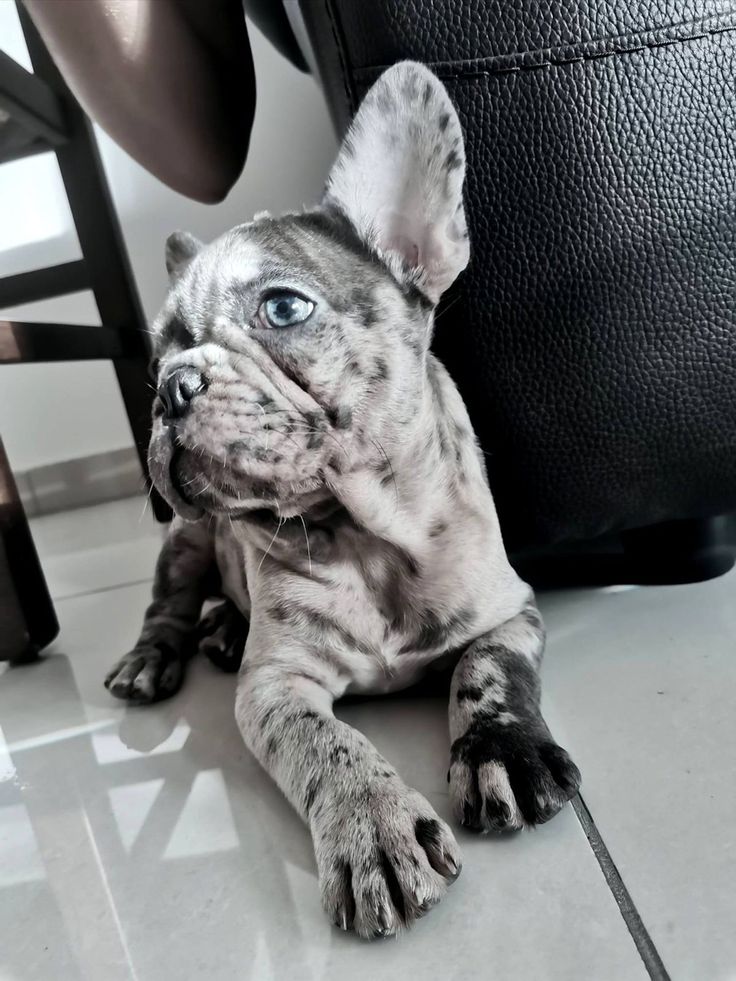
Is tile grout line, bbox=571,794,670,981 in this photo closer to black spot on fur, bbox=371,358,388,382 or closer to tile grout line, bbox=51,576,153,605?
black spot on fur, bbox=371,358,388,382

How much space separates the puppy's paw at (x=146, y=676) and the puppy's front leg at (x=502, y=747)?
0.48 metres

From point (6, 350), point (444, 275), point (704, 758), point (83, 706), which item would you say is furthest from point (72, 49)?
point (704, 758)

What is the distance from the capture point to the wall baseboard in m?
2.79

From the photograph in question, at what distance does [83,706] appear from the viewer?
1.17 metres

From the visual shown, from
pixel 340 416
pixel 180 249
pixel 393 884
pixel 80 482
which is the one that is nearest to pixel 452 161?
pixel 340 416

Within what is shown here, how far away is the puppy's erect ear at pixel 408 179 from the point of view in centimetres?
88

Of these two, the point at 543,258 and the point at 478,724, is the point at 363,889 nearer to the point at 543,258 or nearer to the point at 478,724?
the point at 478,724

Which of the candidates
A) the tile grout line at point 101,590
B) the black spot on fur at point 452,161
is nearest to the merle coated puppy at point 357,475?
the black spot on fur at point 452,161

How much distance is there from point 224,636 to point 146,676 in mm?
157

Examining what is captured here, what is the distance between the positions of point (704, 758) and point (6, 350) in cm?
127

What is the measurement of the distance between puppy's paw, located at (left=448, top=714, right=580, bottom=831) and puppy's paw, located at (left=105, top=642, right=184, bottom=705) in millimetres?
538

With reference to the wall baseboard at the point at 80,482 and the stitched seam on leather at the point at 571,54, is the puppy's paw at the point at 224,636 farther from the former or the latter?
the wall baseboard at the point at 80,482

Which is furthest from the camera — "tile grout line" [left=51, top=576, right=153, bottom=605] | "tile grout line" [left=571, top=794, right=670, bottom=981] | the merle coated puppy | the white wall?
the white wall

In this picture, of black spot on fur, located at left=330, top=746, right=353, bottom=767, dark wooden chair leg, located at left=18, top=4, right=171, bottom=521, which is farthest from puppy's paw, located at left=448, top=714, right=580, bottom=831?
dark wooden chair leg, located at left=18, top=4, right=171, bottom=521
